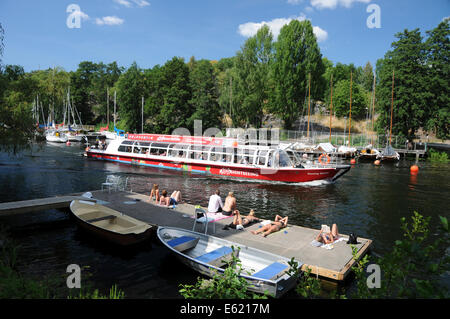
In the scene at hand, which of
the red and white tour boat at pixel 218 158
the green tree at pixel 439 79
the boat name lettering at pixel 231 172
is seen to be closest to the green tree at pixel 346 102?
the green tree at pixel 439 79

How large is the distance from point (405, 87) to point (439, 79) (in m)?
5.54

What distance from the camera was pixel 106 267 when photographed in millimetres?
10953

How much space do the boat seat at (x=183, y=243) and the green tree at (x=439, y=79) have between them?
58703 mm

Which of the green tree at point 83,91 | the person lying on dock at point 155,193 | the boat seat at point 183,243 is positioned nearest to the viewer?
the boat seat at point 183,243

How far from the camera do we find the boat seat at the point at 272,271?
28.5ft

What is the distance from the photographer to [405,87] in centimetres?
5769

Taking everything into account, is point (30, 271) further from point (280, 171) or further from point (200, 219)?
point (280, 171)

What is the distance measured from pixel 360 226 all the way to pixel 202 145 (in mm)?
18779

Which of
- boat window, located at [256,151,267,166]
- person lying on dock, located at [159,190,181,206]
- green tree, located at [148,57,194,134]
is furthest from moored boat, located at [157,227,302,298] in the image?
green tree, located at [148,57,194,134]

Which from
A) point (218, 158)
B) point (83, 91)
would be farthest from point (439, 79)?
point (83, 91)

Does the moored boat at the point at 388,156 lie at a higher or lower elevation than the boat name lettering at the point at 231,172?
higher

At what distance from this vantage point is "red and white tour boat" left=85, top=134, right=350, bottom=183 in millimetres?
27094

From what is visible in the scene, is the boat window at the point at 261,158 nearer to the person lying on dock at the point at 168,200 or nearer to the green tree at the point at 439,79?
the person lying on dock at the point at 168,200
